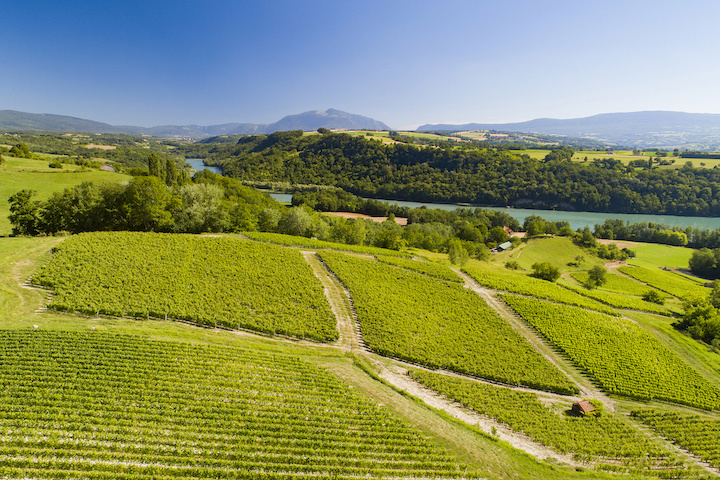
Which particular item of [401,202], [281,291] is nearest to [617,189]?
[401,202]

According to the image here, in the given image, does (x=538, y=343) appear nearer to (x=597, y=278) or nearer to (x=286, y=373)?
(x=286, y=373)

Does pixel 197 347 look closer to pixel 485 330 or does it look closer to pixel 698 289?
pixel 485 330

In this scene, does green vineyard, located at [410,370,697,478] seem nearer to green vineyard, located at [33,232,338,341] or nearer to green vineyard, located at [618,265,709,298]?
green vineyard, located at [33,232,338,341]

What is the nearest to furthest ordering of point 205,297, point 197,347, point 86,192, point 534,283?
point 197,347 → point 205,297 → point 86,192 → point 534,283

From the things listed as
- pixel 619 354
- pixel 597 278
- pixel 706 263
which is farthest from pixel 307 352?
pixel 706 263

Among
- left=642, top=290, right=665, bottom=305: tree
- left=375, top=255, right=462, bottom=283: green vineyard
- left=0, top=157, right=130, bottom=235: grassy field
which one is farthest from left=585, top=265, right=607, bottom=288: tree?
left=0, top=157, right=130, bottom=235: grassy field

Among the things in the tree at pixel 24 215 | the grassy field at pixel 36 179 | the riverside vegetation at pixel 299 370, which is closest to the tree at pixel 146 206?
the riverside vegetation at pixel 299 370

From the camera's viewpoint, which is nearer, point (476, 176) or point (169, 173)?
point (169, 173)
